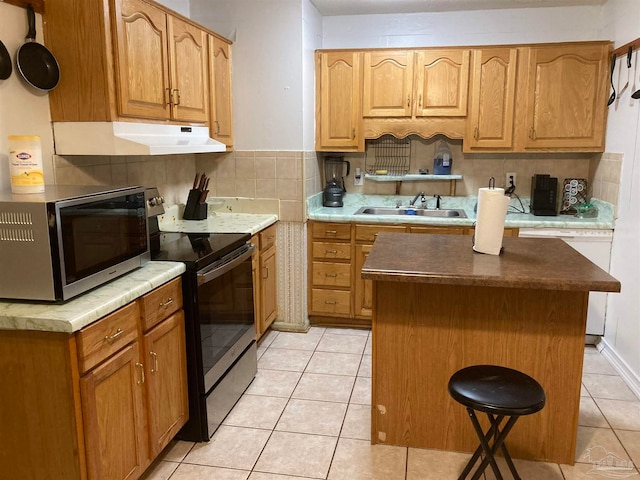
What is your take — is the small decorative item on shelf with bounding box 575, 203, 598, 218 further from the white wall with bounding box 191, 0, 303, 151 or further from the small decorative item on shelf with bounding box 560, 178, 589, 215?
the white wall with bounding box 191, 0, 303, 151

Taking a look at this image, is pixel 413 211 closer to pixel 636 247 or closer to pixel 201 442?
pixel 636 247

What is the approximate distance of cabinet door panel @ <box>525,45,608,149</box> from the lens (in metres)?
3.70

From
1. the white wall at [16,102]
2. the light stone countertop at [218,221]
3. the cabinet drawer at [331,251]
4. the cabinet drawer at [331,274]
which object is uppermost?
the white wall at [16,102]

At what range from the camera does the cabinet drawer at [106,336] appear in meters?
1.73

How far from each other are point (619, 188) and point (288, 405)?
2.59 metres

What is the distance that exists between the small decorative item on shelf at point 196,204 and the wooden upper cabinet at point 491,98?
200cm

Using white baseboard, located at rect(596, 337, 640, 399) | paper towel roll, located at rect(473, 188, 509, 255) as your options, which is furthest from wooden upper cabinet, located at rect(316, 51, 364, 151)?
white baseboard, located at rect(596, 337, 640, 399)

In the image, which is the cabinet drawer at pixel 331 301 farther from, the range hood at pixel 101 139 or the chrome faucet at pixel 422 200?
the range hood at pixel 101 139

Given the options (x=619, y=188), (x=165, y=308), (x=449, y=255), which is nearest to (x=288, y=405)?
(x=165, y=308)

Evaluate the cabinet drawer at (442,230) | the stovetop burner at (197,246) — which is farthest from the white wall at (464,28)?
the stovetop burner at (197,246)

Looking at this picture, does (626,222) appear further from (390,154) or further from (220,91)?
(220,91)

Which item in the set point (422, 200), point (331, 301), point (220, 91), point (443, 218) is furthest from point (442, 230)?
point (220, 91)

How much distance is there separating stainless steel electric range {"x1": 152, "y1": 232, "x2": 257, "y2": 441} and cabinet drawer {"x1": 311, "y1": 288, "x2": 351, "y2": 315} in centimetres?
96

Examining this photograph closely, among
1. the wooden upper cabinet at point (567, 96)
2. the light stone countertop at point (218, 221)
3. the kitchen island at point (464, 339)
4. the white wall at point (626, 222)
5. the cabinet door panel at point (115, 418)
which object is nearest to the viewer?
the cabinet door panel at point (115, 418)
